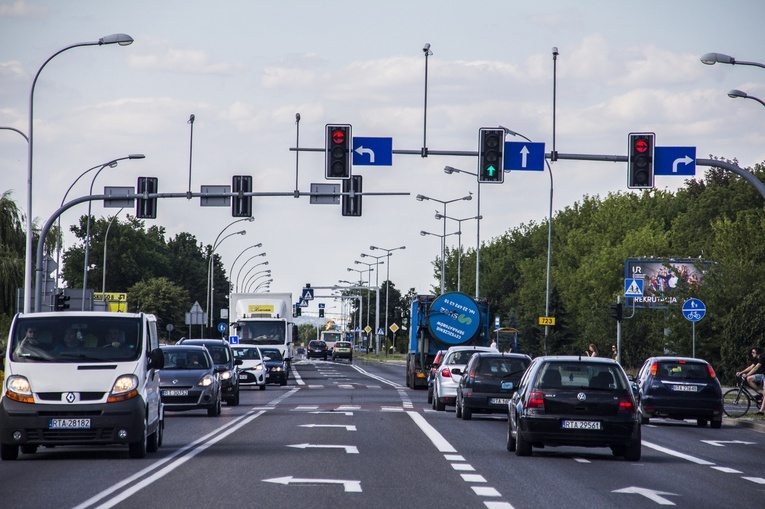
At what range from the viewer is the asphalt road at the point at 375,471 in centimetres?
1340

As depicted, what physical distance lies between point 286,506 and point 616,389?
7.81 m

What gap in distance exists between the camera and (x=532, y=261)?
408 feet

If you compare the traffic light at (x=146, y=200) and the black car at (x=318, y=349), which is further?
the black car at (x=318, y=349)

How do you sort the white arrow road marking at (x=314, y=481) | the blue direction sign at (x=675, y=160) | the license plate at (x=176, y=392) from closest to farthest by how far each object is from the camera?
the white arrow road marking at (x=314, y=481) → the license plate at (x=176, y=392) → the blue direction sign at (x=675, y=160)

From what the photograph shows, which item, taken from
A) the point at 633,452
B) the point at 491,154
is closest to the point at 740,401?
the point at 491,154

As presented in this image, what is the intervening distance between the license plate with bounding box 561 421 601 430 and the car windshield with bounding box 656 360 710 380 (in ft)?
37.3

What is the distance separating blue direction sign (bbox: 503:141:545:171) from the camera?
33.0 meters

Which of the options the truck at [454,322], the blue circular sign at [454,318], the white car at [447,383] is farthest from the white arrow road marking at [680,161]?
the blue circular sign at [454,318]

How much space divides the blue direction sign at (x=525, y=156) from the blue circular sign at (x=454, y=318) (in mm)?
12049

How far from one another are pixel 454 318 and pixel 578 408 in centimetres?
2585

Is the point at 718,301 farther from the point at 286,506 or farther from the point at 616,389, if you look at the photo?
the point at 286,506

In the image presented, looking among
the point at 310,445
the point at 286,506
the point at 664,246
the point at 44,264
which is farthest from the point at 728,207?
the point at 286,506

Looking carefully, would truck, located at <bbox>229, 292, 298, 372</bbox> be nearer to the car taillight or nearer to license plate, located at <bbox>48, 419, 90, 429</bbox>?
the car taillight

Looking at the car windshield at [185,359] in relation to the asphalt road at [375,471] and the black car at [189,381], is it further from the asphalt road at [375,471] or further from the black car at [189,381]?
the asphalt road at [375,471]
